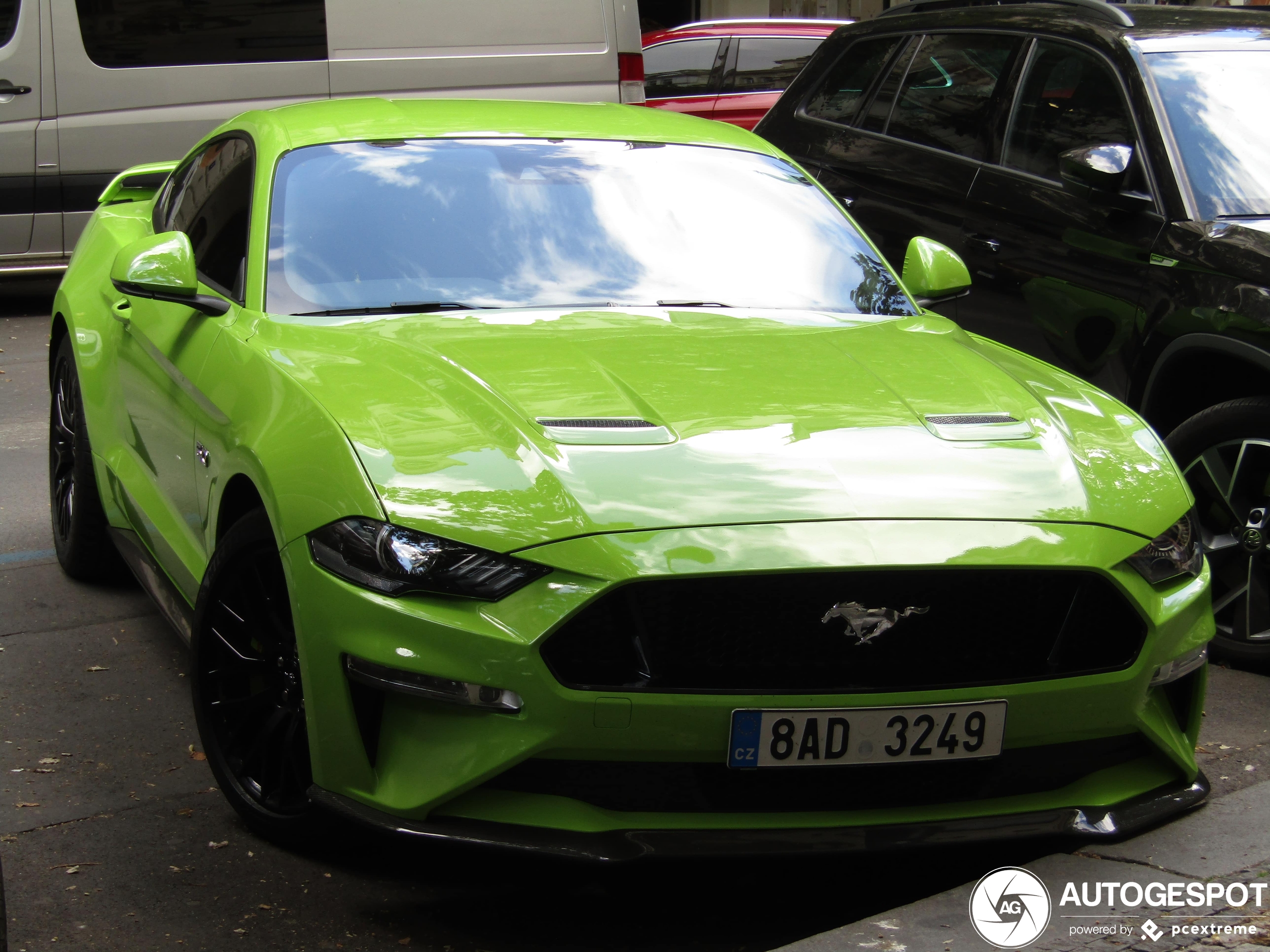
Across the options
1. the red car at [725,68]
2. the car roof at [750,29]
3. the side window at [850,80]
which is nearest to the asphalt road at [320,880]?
the side window at [850,80]

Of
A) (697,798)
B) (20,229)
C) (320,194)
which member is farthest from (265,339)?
(20,229)

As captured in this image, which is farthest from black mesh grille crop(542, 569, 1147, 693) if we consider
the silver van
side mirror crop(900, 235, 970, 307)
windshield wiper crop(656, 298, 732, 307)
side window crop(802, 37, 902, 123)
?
the silver van

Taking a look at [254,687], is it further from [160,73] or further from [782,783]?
[160,73]

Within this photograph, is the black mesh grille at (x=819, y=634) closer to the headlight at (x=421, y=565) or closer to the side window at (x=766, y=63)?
the headlight at (x=421, y=565)

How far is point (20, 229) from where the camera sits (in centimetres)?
1055

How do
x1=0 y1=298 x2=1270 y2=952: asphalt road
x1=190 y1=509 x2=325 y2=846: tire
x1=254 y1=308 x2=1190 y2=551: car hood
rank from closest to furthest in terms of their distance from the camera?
x1=254 y1=308 x2=1190 y2=551: car hood → x1=0 y1=298 x2=1270 y2=952: asphalt road → x1=190 y1=509 x2=325 y2=846: tire

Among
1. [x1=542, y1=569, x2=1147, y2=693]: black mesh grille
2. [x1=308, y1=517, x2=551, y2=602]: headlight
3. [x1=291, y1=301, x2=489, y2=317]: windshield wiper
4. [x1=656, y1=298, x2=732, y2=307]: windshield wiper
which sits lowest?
[x1=542, y1=569, x2=1147, y2=693]: black mesh grille

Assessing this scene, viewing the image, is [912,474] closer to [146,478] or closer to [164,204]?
[146,478]

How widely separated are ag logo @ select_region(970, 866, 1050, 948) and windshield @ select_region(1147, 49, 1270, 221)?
2827 mm

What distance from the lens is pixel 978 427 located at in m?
3.62

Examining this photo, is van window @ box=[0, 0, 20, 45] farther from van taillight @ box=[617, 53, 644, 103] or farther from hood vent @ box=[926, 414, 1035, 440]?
hood vent @ box=[926, 414, 1035, 440]

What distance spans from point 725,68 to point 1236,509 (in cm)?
1141

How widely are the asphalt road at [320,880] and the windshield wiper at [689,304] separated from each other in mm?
1499

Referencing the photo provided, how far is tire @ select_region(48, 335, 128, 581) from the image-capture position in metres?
5.41
